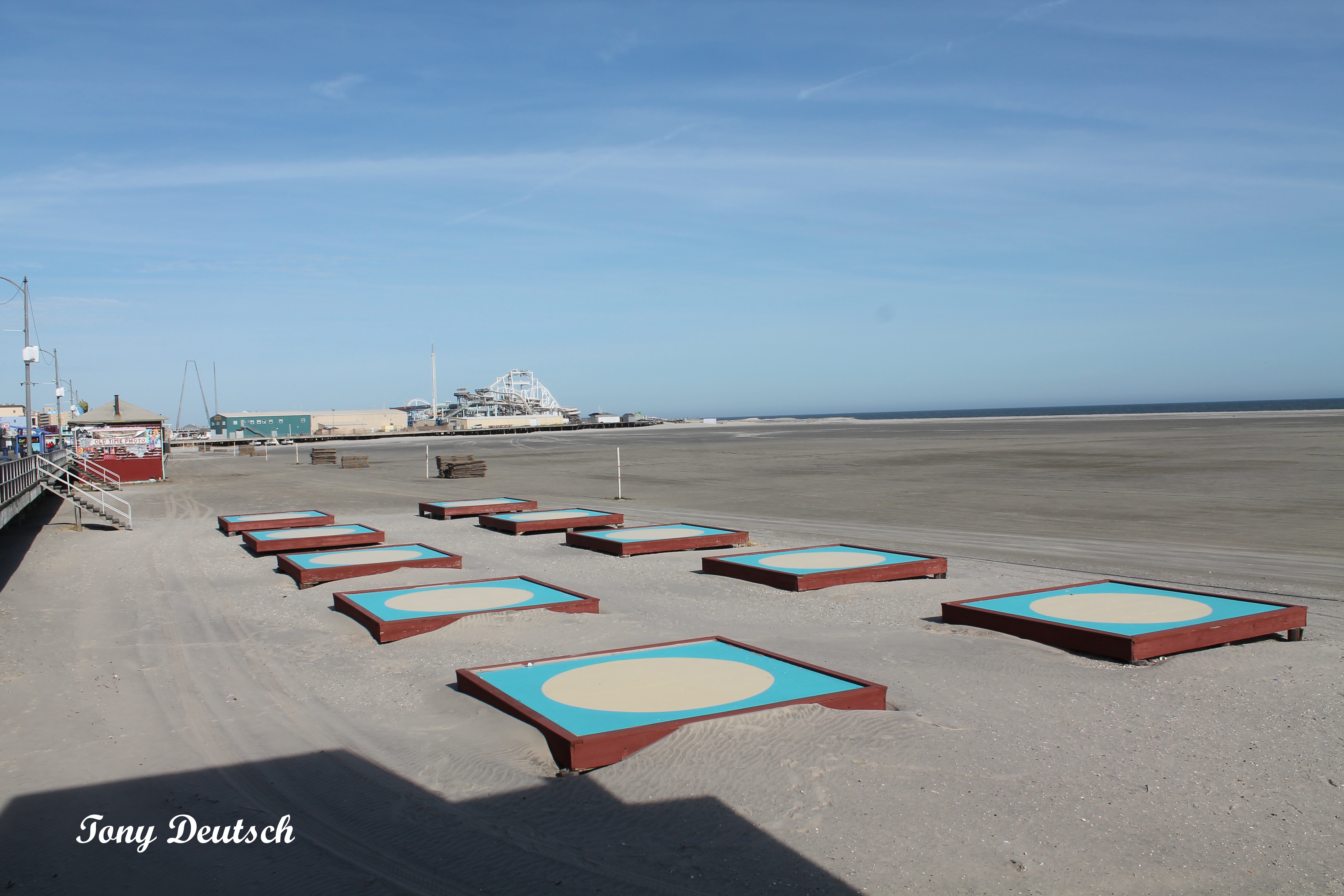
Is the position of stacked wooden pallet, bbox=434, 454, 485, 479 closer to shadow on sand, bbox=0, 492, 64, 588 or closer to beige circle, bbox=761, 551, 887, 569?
shadow on sand, bbox=0, 492, 64, 588

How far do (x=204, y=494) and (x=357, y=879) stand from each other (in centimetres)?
3171

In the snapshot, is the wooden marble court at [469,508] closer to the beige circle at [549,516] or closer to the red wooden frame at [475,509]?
the red wooden frame at [475,509]

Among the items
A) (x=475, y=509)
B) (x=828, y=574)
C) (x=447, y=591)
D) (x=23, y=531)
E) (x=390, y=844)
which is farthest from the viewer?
(x=475, y=509)

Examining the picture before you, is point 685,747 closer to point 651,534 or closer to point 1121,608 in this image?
point 1121,608

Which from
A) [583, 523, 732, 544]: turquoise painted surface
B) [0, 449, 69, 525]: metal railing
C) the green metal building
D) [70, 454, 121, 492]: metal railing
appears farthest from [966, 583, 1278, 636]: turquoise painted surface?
Result: the green metal building

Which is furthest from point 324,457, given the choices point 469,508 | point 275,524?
point 275,524

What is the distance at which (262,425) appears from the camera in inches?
4904

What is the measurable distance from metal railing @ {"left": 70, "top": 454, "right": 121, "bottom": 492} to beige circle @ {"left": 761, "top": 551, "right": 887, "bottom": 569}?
29.2 m

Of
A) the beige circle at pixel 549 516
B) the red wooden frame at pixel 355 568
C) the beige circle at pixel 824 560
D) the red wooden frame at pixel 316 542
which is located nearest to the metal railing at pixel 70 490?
the red wooden frame at pixel 316 542

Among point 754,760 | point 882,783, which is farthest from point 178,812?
point 882,783

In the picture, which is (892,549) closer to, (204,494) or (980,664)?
(980,664)

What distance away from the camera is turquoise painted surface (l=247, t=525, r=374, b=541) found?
56.3ft

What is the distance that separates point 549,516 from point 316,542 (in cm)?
516

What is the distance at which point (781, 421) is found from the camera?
165 m
